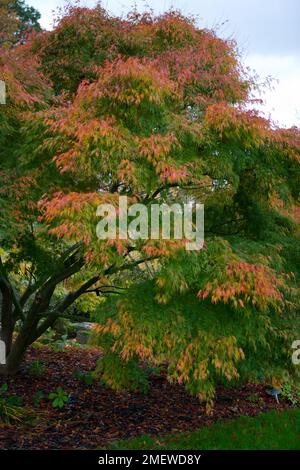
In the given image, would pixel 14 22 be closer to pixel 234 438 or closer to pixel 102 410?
pixel 102 410

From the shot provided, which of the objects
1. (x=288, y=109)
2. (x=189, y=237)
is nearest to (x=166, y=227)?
(x=189, y=237)

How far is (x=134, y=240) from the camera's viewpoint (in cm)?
429

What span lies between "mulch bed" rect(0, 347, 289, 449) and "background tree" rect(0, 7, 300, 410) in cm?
122

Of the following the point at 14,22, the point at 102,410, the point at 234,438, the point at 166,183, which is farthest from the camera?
the point at 14,22

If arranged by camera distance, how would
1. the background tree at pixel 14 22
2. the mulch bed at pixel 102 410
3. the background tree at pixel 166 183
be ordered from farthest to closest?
the background tree at pixel 14 22 < the mulch bed at pixel 102 410 < the background tree at pixel 166 183

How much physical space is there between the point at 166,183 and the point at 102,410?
4233 mm

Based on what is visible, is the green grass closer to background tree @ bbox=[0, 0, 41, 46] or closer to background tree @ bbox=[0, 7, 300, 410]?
background tree @ bbox=[0, 7, 300, 410]

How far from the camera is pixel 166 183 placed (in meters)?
4.87

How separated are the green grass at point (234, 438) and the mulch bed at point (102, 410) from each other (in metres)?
0.39

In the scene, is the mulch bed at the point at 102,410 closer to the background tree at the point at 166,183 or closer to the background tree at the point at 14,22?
the background tree at the point at 166,183

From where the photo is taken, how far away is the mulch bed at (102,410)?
6.30 meters

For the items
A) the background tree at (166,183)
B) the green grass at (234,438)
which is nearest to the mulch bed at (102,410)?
the green grass at (234,438)

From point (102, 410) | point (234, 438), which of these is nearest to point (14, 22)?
point (102, 410)
